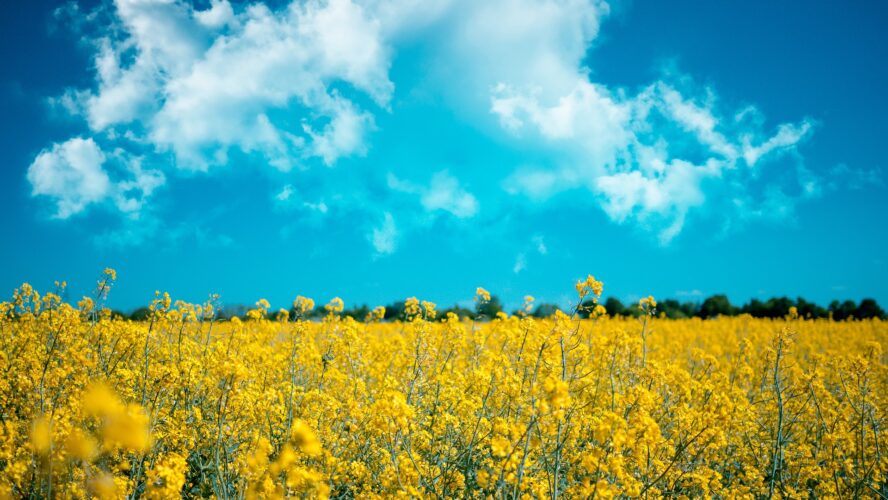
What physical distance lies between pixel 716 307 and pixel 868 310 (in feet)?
25.2

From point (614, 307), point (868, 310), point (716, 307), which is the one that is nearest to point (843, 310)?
point (868, 310)

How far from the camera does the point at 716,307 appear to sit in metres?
33.1

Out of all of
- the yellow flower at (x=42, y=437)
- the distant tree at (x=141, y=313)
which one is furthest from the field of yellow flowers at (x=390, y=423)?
the distant tree at (x=141, y=313)

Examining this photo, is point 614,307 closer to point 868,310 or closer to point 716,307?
point 716,307

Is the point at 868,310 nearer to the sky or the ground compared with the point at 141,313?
nearer to the sky

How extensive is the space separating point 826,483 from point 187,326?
812cm

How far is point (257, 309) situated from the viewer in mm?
8289

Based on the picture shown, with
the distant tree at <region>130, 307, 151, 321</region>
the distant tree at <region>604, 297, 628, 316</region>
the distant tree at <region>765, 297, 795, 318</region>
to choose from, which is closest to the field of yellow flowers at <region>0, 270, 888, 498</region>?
the distant tree at <region>130, 307, 151, 321</region>

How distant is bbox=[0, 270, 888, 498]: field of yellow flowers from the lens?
10.7 ft

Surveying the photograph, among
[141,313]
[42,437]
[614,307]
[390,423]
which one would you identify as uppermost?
[614,307]

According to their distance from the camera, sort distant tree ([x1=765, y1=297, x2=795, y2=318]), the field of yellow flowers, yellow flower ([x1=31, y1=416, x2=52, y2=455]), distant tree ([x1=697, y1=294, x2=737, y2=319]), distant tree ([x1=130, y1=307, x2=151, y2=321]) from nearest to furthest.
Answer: yellow flower ([x1=31, y1=416, x2=52, y2=455]) → the field of yellow flowers → distant tree ([x1=130, y1=307, x2=151, y2=321]) → distant tree ([x1=765, y1=297, x2=795, y2=318]) → distant tree ([x1=697, y1=294, x2=737, y2=319])

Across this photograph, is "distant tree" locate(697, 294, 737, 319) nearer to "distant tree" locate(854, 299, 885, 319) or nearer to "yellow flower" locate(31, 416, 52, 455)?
"distant tree" locate(854, 299, 885, 319)

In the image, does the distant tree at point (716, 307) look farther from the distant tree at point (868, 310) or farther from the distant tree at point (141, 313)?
the distant tree at point (141, 313)

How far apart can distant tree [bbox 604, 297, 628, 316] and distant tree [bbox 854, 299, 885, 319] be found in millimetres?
12981
